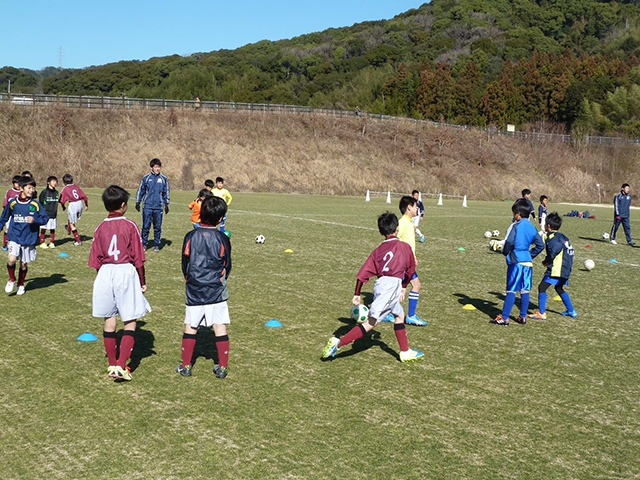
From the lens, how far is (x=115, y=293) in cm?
699

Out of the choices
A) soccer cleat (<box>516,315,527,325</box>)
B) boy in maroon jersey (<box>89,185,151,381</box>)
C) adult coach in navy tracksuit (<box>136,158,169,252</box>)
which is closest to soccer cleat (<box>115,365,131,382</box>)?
boy in maroon jersey (<box>89,185,151,381</box>)

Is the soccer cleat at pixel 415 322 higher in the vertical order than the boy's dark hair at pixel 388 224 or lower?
lower

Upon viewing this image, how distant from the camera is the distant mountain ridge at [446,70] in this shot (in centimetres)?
9531

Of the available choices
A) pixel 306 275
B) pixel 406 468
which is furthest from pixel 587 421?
pixel 306 275

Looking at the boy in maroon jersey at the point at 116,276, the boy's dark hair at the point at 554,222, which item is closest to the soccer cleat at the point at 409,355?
the boy in maroon jersey at the point at 116,276

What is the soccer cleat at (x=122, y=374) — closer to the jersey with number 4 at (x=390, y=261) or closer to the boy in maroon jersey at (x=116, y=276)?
the boy in maroon jersey at (x=116, y=276)

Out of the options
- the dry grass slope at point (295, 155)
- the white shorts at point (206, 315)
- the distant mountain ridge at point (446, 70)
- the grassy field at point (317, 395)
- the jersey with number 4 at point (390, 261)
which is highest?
the distant mountain ridge at point (446, 70)

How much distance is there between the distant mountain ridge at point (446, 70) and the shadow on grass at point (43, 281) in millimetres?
85790

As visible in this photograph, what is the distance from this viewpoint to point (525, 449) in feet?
18.9

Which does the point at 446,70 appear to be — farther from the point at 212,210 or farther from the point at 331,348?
the point at 212,210

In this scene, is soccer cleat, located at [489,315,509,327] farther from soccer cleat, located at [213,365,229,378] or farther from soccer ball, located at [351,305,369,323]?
soccer cleat, located at [213,365,229,378]

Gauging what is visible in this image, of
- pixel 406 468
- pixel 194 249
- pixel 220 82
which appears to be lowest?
pixel 406 468

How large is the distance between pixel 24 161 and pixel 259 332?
4811 centimetres

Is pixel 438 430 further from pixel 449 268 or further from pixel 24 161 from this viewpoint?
pixel 24 161
